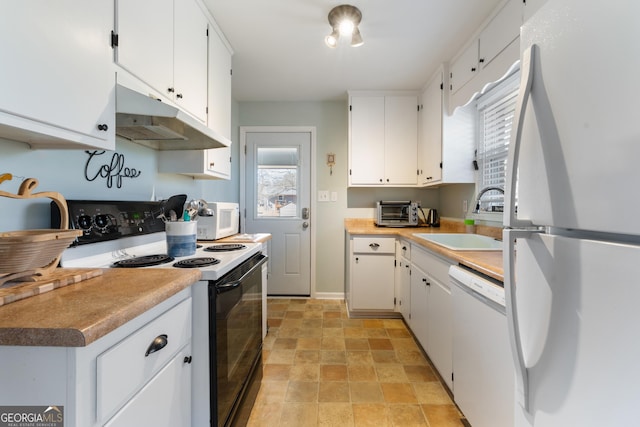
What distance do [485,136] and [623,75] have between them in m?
2.13

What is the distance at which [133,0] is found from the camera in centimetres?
112

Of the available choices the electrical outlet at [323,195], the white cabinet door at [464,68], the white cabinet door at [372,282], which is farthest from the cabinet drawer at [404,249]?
the white cabinet door at [464,68]

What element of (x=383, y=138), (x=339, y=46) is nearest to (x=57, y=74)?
(x=339, y=46)

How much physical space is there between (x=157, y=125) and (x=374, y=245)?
2073 mm

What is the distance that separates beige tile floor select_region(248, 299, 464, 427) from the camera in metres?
1.49

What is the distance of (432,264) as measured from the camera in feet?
6.03

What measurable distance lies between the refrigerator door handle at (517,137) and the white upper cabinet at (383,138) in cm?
226

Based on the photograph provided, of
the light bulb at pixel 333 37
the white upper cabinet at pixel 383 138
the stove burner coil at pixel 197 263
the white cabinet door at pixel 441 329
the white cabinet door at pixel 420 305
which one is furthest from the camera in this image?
the white upper cabinet at pixel 383 138

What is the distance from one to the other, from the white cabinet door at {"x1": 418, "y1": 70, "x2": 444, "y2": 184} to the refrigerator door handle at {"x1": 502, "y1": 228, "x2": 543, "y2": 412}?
1.89 meters

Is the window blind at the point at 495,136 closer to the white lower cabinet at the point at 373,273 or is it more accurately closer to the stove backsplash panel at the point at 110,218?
the white lower cabinet at the point at 373,273

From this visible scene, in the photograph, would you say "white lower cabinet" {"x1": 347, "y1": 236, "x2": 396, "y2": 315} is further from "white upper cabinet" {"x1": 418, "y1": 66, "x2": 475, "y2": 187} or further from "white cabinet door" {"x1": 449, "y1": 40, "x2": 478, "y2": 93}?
"white cabinet door" {"x1": 449, "y1": 40, "x2": 478, "y2": 93}

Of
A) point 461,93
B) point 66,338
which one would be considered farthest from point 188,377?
point 461,93

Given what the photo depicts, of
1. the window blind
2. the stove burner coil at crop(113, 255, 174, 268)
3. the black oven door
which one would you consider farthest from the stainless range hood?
the window blind

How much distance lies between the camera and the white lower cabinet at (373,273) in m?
2.68
